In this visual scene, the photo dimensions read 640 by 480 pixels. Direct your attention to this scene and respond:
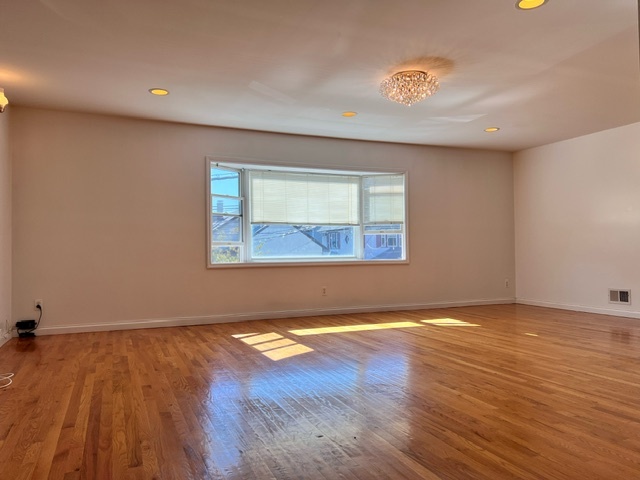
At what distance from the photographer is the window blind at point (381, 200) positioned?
22.2ft

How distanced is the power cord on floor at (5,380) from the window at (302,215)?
2.61m

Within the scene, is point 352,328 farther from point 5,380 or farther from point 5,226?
point 5,226

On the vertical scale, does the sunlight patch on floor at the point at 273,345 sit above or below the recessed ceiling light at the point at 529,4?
below

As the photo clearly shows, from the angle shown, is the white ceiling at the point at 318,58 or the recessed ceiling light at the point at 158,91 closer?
the white ceiling at the point at 318,58

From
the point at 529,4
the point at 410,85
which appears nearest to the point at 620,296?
the point at 410,85

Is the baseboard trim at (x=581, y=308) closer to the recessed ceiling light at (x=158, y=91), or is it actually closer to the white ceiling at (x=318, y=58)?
the white ceiling at (x=318, y=58)

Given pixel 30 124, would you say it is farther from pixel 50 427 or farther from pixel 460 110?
pixel 460 110

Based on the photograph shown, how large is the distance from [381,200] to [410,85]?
298 centimetres

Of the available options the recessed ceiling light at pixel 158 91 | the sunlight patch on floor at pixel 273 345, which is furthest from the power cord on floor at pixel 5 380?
the recessed ceiling light at pixel 158 91

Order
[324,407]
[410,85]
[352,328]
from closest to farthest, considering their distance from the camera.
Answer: [324,407], [410,85], [352,328]

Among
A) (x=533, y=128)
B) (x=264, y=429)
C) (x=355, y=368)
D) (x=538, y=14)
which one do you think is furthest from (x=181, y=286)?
(x=533, y=128)

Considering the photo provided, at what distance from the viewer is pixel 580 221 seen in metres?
6.41

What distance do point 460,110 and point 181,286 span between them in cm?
394

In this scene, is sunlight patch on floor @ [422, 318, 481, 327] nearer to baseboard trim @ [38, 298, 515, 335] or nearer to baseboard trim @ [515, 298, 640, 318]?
baseboard trim @ [38, 298, 515, 335]
